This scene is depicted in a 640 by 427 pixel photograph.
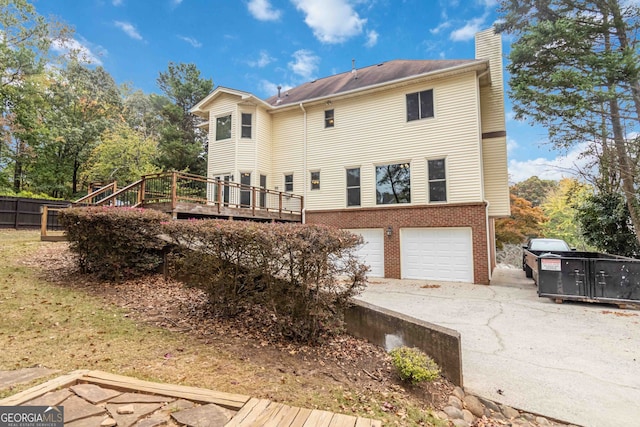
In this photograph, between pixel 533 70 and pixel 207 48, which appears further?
pixel 207 48

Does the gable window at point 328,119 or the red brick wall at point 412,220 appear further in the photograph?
the gable window at point 328,119

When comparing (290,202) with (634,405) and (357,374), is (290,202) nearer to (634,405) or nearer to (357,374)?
(357,374)

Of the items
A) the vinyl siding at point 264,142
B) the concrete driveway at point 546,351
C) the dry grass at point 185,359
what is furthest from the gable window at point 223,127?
the dry grass at point 185,359

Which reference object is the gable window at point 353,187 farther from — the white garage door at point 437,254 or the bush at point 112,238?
the bush at point 112,238

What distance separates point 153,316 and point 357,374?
3.34 m

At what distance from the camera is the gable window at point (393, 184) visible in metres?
11.9

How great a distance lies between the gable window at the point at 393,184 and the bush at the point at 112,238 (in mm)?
8438

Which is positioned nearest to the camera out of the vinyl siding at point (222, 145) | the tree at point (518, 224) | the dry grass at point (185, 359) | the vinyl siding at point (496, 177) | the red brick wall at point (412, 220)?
the dry grass at point (185, 359)

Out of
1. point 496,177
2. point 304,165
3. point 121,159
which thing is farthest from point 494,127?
point 121,159

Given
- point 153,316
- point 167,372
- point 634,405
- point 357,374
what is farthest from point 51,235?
point 634,405

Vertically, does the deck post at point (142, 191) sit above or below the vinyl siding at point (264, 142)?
below

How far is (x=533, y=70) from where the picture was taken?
10977 millimetres

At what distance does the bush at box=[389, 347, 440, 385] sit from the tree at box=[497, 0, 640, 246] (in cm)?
1103

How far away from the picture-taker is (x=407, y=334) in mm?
4160
